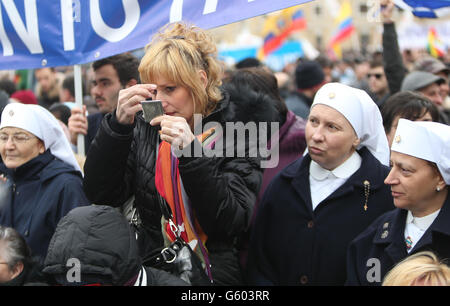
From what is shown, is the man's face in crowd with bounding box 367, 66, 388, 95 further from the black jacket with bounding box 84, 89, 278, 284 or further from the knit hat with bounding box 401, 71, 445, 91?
the black jacket with bounding box 84, 89, 278, 284

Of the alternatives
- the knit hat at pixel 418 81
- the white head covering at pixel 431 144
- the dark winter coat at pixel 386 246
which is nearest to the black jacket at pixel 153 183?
the dark winter coat at pixel 386 246

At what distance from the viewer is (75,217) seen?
93.0 inches

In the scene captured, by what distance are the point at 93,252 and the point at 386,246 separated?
4.55 feet

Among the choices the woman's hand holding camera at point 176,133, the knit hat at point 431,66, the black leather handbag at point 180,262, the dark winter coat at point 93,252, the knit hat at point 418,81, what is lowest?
the black leather handbag at point 180,262

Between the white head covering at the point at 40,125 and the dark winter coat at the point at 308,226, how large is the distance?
1.30 m

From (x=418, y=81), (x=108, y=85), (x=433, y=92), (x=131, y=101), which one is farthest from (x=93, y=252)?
(x=433, y=92)

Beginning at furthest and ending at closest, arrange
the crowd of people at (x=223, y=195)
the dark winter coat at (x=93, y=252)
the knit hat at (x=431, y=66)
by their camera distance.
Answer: the knit hat at (x=431, y=66)
the crowd of people at (x=223, y=195)
the dark winter coat at (x=93, y=252)

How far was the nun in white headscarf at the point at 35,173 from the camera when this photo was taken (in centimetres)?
351

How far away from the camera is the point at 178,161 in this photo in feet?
8.73

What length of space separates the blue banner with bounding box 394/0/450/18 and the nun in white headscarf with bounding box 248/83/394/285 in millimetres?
776

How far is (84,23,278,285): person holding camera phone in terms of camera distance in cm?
277

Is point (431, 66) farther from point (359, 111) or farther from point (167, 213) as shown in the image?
point (167, 213)

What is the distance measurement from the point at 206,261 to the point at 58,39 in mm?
1830

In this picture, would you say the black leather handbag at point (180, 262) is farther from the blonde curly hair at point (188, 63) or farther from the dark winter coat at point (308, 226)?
the blonde curly hair at point (188, 63)
